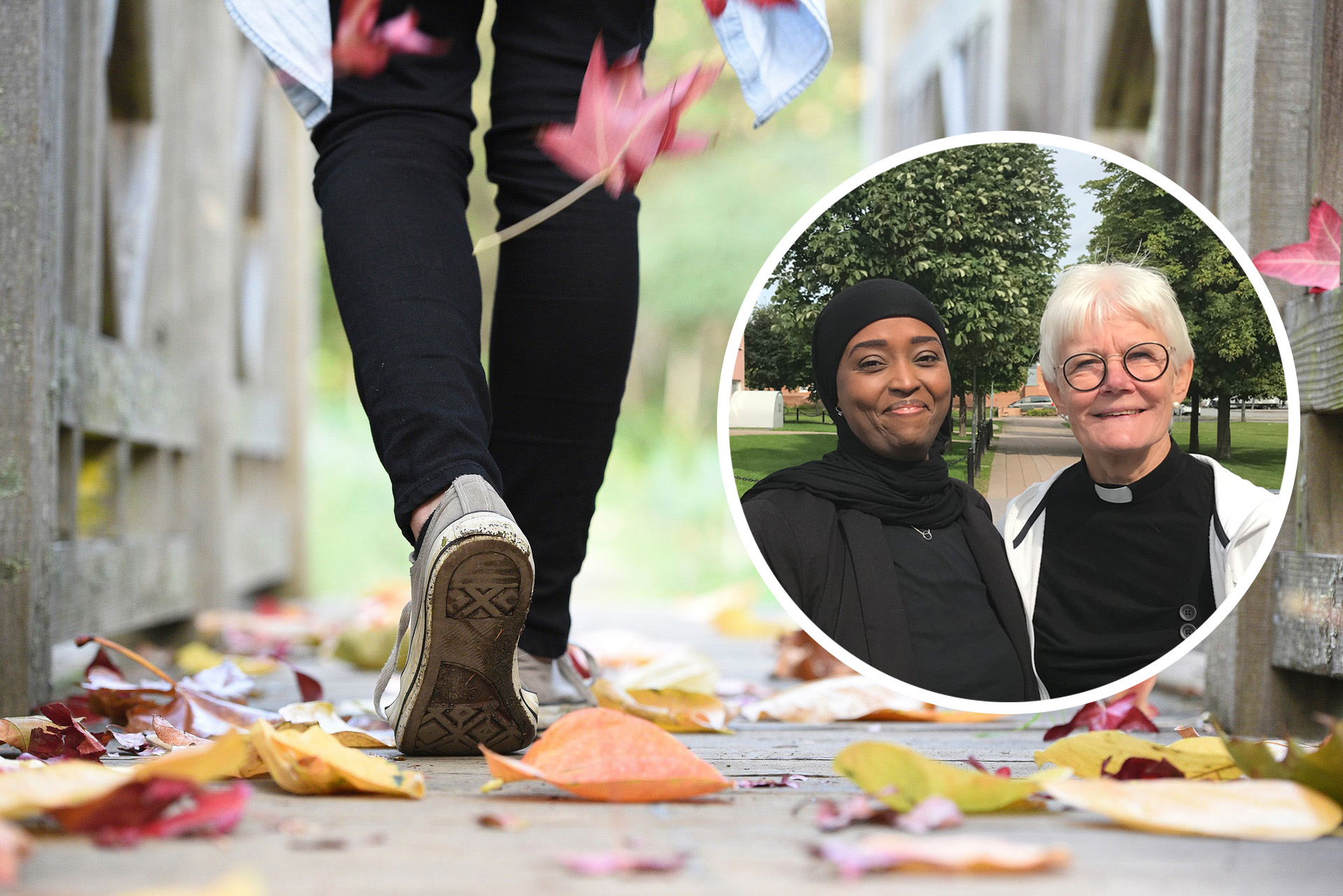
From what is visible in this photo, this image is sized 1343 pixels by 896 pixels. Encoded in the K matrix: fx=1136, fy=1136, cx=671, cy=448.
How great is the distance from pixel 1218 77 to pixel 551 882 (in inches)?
66.7

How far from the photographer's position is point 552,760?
2.34ft

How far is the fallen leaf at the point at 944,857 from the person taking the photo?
54 centimetres

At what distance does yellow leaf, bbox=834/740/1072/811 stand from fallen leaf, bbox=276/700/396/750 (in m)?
0.48

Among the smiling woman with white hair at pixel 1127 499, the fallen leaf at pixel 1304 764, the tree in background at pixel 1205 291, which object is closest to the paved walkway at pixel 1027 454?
the smiling woman with white hair at pixel 1127 499

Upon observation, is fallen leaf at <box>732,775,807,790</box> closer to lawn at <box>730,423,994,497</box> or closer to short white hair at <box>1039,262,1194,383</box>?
lawn at <box>730,423,994,497</box>

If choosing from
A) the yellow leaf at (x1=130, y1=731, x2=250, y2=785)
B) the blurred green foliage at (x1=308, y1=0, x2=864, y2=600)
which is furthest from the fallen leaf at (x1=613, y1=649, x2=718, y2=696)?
the blurred green foliage at (x1=308, y1=0, x2=864, y2=600)

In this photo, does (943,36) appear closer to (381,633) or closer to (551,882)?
(381,633)

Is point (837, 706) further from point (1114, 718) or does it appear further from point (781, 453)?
point (781, 453)

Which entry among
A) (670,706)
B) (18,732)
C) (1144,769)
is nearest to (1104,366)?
(1144,769)

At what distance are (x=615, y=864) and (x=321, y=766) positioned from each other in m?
0.26

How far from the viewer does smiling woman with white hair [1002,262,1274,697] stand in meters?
0.99

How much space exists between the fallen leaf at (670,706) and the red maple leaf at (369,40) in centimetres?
64

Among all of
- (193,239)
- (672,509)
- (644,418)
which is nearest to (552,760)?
(193,239)

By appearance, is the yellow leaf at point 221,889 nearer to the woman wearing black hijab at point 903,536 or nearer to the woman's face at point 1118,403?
the woman wearing black hijab at point 903,536
